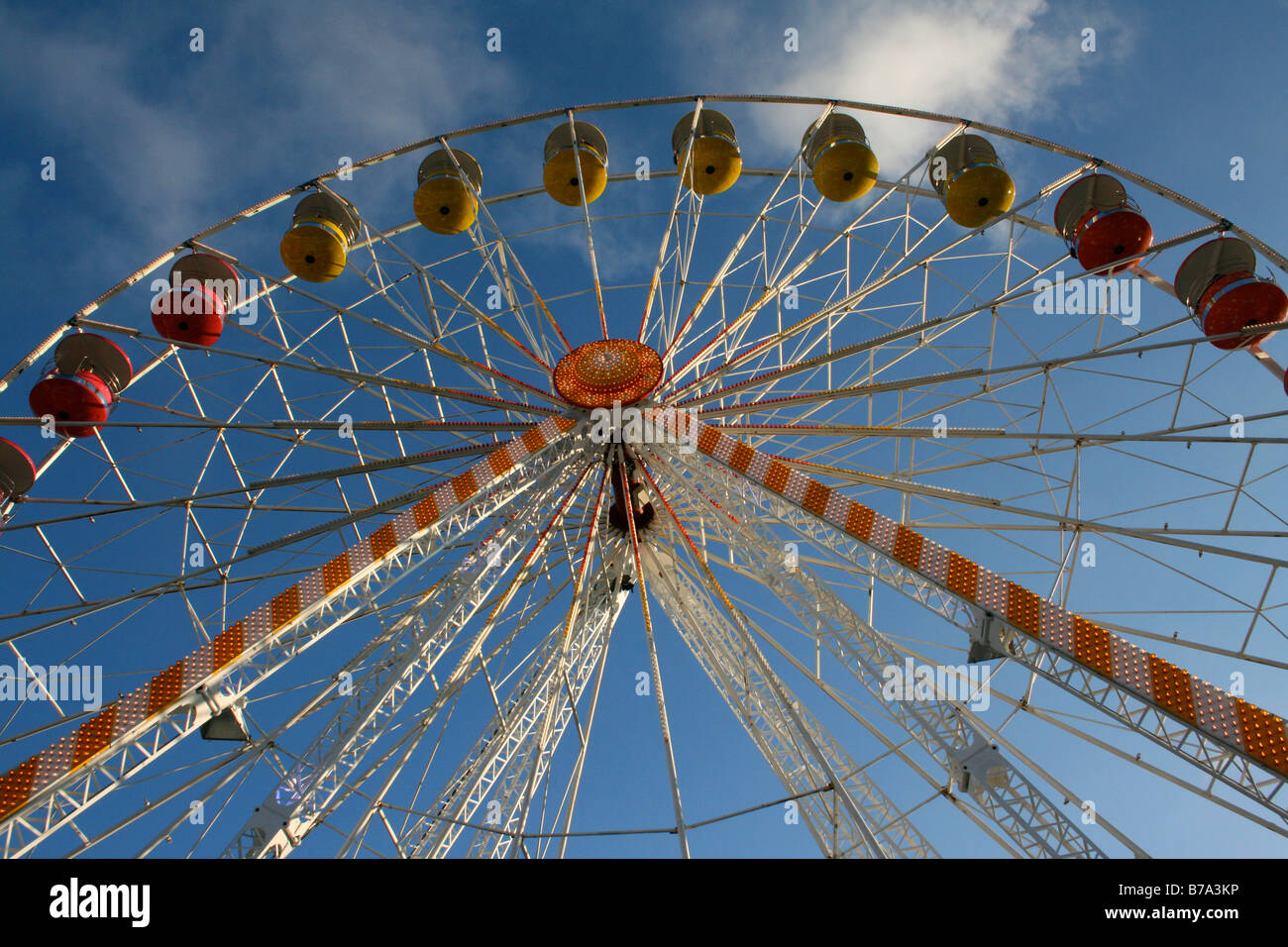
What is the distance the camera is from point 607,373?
554 inches

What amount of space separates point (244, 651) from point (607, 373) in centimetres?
688

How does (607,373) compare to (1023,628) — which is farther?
(607,373)

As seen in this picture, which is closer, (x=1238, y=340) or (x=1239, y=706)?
Answer: (x=1239, y=706)

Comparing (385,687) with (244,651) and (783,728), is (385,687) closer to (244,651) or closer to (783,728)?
(244,651)

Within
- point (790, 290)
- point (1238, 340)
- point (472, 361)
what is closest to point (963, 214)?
point (790, 290)

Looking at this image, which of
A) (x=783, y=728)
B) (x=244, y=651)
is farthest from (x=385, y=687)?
(x=783, y=728)

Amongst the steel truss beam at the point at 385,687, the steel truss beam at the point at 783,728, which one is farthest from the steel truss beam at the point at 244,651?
the steel truss beam at the point at 783,728

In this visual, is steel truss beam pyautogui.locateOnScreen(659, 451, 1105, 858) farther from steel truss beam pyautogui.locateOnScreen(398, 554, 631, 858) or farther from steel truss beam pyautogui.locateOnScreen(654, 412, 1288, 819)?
steel truss beam pyautogui.locateOnScreen(398, 554, 631, 858)
